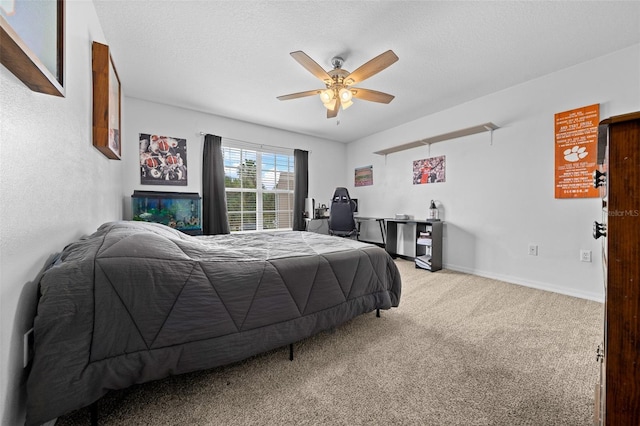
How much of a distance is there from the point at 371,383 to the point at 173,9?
282 cm

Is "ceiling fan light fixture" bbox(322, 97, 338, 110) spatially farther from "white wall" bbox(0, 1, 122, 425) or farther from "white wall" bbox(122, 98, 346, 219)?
"white wall" bbox(122, 98, 346, 219)

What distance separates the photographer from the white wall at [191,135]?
3227 mm

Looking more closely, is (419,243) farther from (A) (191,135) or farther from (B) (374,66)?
(A) (191,135)

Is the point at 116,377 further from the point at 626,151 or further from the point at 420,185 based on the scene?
the point at 420,185

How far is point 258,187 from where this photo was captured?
443 centimetres

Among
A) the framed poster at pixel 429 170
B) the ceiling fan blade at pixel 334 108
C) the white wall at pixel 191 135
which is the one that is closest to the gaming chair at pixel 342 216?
the white wall at pixel 191 135

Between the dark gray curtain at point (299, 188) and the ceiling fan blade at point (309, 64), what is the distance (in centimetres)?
243

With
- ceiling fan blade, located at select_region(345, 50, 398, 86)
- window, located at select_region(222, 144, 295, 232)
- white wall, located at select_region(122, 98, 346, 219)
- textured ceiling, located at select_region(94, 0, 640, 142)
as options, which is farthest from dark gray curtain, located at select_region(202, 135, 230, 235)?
ceiling fan blade, located at select_region(345, 50, 398, 86)

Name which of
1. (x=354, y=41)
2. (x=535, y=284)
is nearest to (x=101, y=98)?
(x=354, y=41)

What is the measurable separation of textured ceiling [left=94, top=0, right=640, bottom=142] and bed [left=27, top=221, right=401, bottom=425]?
181cm

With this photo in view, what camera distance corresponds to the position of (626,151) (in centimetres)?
54

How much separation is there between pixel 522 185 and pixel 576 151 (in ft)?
1.79

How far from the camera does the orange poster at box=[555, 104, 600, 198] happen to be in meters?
2.39

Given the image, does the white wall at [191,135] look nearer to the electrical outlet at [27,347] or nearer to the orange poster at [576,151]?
the electrical outlet at [27,347]
